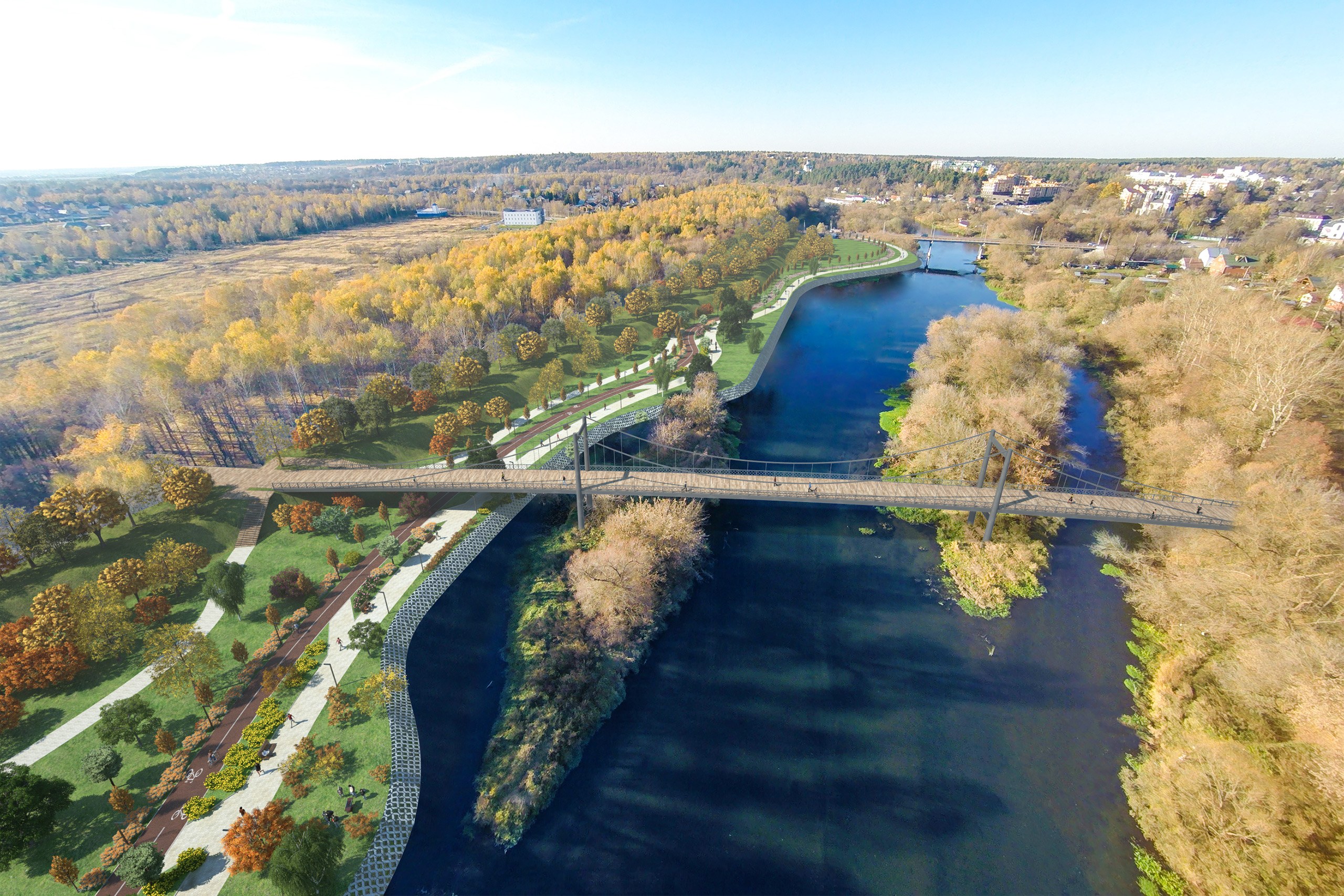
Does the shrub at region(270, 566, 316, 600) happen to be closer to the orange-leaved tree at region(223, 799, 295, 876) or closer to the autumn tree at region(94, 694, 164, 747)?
the autumn tree at region(94, 694, 164, 747)

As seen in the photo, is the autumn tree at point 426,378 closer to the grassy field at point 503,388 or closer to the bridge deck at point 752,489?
the grassy field at point 503,388

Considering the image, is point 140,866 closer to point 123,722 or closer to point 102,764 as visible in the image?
point 102,764

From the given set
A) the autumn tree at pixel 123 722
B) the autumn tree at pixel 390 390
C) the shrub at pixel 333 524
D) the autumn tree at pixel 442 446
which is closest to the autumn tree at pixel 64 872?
the autumn tree at pixel 123 722

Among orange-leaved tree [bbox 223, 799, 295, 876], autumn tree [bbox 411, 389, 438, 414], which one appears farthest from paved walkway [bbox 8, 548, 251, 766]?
autumn tree [bbox 411, 389, 438, 414]

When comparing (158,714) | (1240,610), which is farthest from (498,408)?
(1240,610)

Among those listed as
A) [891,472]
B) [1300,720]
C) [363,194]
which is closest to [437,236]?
[363,194]
